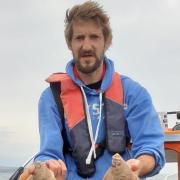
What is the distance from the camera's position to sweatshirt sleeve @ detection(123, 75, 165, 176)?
4664mm

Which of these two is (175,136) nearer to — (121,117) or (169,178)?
(169,178)

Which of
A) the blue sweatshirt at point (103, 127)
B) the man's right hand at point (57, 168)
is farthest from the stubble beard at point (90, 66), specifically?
the man's right hand at point (57, 168)

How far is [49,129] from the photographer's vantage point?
192 inches

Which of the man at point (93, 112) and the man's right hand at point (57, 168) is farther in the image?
the man at point (93, 112)

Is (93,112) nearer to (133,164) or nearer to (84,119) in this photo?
(84,119)

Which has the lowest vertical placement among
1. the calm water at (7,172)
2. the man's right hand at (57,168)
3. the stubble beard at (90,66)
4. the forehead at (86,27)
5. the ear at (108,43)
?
the calm water at (7,172)

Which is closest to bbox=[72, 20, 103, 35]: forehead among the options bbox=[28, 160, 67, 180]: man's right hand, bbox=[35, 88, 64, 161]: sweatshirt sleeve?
bbox=[35, 88, 64, 161]: sweatshirt sleeve

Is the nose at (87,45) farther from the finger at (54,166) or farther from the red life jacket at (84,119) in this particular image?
the finger at (54,166)

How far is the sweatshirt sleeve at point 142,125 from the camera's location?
4664 millimetres

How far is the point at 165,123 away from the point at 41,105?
6.64 feet

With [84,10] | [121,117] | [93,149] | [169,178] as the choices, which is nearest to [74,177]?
[93,149]

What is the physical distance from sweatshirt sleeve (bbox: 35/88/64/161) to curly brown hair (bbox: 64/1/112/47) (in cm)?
55

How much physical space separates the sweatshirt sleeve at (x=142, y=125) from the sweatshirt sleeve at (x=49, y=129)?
0.58 metres

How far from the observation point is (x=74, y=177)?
15.7ft
